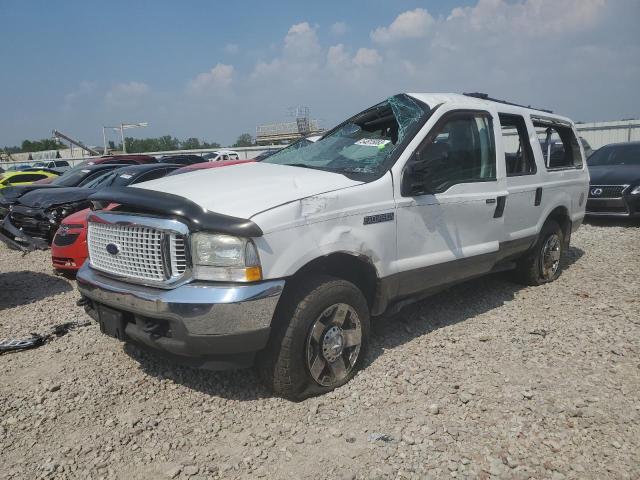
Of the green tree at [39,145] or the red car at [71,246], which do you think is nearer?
the red car at [71,246]

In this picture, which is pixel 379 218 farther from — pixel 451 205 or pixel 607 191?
pixel 607 191

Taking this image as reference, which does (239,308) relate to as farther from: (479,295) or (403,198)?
(479,295)

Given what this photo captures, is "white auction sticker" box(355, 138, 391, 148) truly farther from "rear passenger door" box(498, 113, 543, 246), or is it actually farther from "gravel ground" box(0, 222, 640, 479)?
"gravel ground" box(0, 222, 640, 479)

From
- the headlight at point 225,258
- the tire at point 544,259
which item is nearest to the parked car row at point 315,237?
the headlight at point 225,258

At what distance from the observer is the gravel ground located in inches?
98.0

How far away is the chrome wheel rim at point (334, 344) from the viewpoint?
3.00 m

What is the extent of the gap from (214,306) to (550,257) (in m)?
4.38

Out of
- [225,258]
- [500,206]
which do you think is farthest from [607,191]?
[225,258]

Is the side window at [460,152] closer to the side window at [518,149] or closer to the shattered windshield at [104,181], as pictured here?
the side window at [518,149]

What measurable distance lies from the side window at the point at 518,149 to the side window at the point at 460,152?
0.45 meters

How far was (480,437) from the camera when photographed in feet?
8.80

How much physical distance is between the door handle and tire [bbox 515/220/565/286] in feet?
3.85

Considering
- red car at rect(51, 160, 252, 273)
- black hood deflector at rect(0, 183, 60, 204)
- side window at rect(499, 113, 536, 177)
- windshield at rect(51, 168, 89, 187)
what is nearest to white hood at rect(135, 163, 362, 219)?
side window at rect(499, 113, 536, 177)

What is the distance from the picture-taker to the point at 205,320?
2.59 metres
